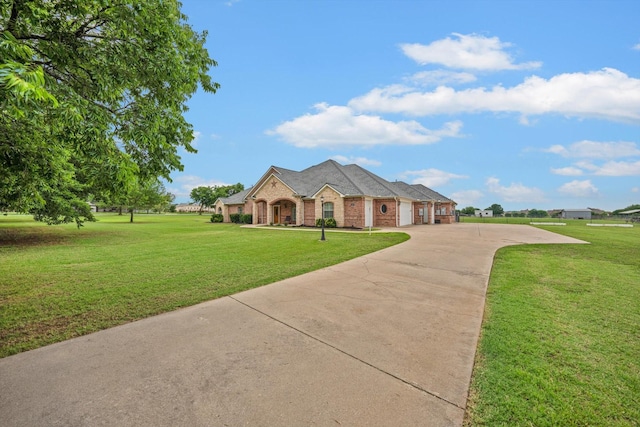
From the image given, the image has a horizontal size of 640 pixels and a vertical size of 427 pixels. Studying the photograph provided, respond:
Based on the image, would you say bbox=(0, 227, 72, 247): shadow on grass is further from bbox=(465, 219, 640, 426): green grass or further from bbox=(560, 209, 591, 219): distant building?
bbox=(560, 209, 591, 219): distant building

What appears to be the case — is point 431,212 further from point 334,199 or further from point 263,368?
point 263,368

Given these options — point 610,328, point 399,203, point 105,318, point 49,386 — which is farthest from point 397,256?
point 399,203

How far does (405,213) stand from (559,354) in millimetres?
25793

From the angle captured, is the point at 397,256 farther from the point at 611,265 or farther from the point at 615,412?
the point at 615,412

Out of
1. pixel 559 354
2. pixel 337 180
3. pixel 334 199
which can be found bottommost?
pixel 559 354

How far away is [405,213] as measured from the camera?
28688 millimetres

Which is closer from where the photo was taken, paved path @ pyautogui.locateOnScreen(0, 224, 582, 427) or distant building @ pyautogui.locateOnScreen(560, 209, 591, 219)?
paved path @ pyautogui.locateOnScreen(0, 224, 582, 427)

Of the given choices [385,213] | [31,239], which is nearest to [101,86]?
[31,239]

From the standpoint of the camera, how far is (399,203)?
87.2 ft

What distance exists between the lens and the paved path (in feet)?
8.25

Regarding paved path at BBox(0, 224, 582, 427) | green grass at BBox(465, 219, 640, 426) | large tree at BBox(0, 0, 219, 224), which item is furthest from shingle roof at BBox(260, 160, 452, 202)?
large tree at BBox(0, 0, 219, 224)

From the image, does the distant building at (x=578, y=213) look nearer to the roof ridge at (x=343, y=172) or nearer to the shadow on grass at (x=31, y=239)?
the roof ridge at (x=343, y=172)

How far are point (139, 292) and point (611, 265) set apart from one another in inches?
531

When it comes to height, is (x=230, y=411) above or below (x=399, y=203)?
below
